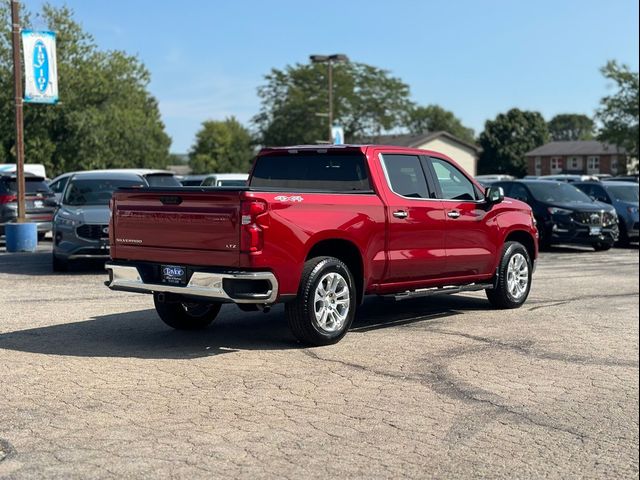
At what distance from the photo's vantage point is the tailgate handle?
25.7 feet

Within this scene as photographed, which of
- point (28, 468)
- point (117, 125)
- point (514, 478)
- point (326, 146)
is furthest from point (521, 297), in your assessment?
point (117, 125)

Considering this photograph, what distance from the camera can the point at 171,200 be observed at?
7918 millimetres

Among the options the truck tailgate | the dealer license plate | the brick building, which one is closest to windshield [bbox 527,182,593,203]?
the truck tailgate

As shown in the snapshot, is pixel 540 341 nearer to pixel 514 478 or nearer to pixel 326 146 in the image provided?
pixel 326 146

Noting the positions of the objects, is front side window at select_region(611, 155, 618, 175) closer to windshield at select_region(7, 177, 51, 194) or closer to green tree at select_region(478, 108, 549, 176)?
green tree at select_region(478, 108, 549, 176)

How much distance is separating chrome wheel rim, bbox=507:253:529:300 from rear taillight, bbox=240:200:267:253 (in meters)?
4.09

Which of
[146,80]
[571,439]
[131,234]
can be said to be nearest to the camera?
[571,439]

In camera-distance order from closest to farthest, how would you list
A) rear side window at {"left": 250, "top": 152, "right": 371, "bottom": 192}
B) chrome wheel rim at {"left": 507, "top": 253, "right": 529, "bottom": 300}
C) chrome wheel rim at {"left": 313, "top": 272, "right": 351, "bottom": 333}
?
chrome wheel rim at {"left": 313, "top": 272, "right": 351, "bottom": 333} < rear side window at {"left": 250, "top": 152, "right": 371, "bottom": 192} < chrome wheel rim at {"left": 507, "top": 253, "right": 529, "bottom": 300}

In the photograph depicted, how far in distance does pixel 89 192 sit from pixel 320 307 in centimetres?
859

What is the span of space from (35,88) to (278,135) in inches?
1983

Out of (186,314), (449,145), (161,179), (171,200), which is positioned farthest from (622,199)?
(449,145)

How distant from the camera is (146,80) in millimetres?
52938

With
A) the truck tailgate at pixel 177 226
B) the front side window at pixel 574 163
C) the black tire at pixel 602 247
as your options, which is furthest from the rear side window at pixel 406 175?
the front side window at pixel 574 163

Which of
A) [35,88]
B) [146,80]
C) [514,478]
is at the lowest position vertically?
[514,478]
